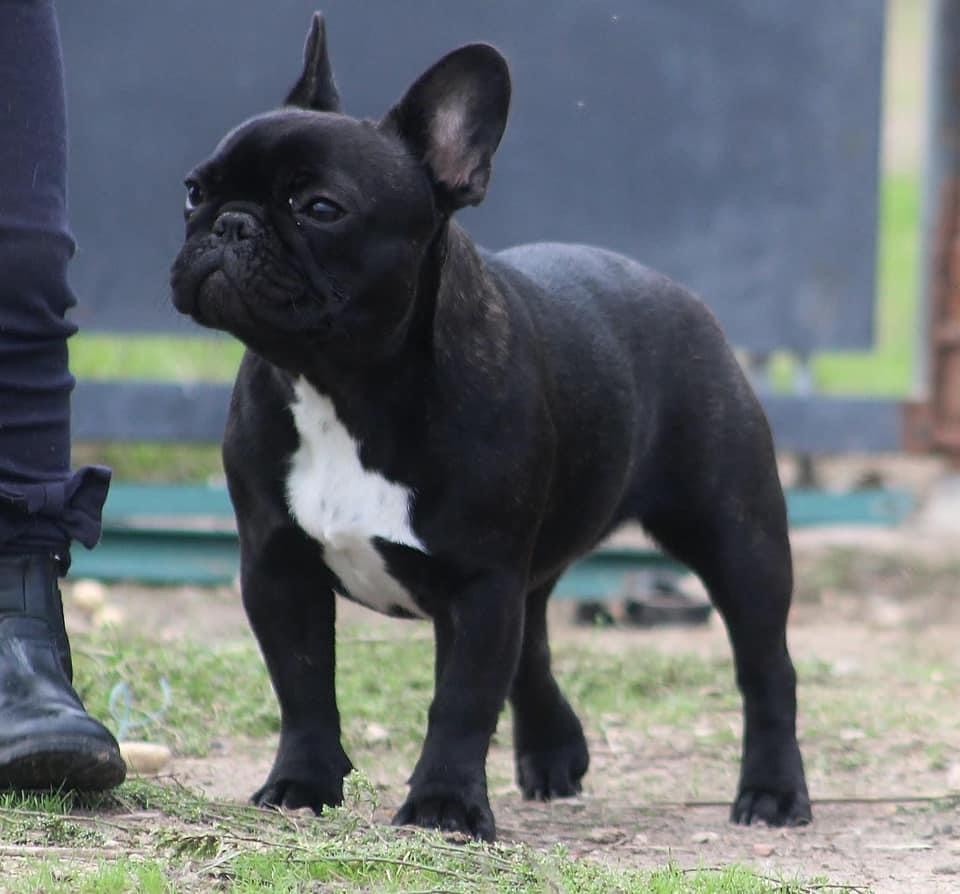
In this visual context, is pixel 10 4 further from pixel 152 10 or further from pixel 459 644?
Result: pixel 152 10

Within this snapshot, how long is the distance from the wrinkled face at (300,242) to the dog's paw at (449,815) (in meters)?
0.78

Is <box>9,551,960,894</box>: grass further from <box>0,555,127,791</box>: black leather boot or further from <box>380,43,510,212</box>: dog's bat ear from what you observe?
<box>380,43,510,212</box>: dog's bat ear

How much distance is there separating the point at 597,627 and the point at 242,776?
265 cm

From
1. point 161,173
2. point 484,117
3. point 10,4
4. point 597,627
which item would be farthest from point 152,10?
point 484,117

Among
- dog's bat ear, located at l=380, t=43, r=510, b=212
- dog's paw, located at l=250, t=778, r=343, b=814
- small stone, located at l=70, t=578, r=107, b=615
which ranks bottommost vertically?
dog's paw, located at l=250, t=778, r=343, b=814

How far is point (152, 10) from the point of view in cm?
724

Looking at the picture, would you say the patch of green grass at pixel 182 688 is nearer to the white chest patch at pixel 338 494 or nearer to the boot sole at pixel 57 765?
the boot sole at pixel 57 765

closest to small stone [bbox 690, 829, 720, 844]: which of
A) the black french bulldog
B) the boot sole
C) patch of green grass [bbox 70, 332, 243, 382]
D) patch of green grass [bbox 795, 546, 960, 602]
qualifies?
the black french bulldog

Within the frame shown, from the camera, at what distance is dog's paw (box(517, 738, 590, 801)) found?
4301mm

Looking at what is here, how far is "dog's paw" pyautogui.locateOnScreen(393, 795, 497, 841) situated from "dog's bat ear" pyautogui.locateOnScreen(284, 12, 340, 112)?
1.29m

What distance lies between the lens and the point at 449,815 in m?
3.38

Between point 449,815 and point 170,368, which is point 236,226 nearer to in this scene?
point 449,815

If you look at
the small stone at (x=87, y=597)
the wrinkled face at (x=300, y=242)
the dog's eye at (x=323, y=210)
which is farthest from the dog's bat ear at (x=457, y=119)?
the small stone at (x=87, y=597)

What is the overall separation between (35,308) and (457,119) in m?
0.88
